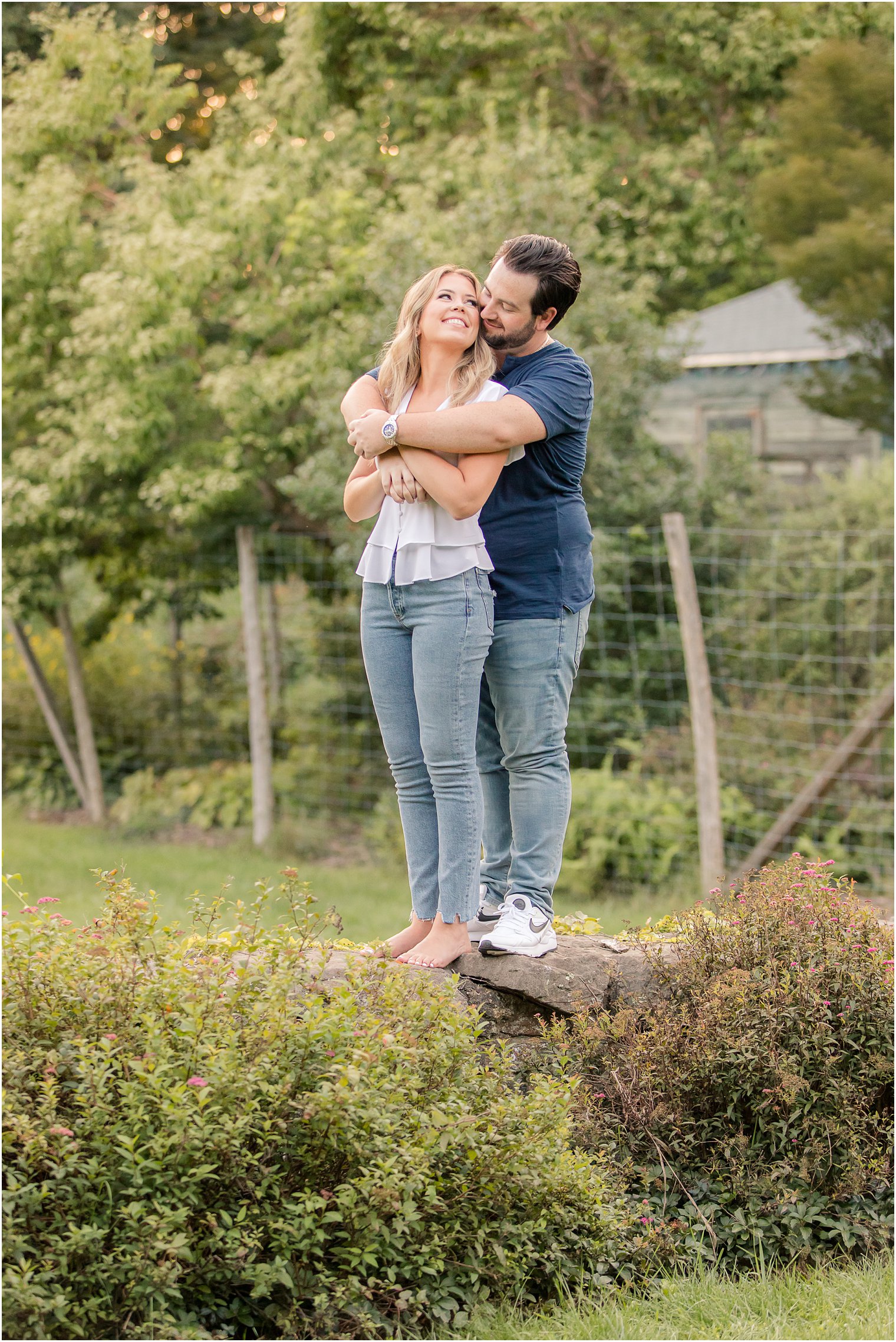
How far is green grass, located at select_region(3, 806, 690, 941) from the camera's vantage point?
6.67 meters

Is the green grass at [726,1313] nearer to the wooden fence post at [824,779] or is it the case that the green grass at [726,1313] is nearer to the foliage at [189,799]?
the wooden fence post at [824,779]

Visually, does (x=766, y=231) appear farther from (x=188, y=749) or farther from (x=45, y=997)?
(x=45, y=997)

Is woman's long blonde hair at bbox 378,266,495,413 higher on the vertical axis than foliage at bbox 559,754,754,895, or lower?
higher

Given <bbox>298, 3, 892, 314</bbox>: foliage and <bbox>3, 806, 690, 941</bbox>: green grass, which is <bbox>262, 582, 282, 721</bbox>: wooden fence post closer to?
<bbox>3, 806, 690, 941</bbox>: green grass

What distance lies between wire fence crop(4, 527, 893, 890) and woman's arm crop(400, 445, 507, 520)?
361 centimetres

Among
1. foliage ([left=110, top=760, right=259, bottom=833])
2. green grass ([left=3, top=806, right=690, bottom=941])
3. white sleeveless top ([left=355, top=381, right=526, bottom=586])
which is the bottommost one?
green grass ([left=3, top=806, right=690, bottom=941])

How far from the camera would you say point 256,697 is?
8344 millimetres

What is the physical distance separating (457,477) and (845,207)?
8.95 metres

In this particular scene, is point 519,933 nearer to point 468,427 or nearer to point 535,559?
point 535,559

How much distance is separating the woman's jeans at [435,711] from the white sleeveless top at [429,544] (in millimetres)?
30

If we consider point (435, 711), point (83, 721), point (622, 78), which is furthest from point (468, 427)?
point (622, 78)

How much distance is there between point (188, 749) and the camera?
955 cm

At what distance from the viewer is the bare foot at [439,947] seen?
3311mm

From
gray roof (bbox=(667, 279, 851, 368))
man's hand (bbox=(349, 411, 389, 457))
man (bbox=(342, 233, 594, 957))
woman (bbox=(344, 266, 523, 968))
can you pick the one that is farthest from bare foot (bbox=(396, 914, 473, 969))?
gray roof (bbox=(667, 279, 851, 368))
